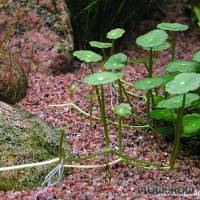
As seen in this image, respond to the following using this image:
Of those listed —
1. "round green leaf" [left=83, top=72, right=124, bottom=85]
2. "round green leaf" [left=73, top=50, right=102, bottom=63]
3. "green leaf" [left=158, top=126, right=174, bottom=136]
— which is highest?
"round green leaf" [left=83, top=72, right=124, bottom=85]

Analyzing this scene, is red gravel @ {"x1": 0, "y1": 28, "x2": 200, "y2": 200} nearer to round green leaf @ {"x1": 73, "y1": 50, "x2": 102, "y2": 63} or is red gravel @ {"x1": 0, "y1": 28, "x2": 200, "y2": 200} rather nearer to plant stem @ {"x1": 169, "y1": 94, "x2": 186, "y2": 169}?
plant stem @ {"x1": 169, "y1": 94, "x2": 186, "y2": 169}

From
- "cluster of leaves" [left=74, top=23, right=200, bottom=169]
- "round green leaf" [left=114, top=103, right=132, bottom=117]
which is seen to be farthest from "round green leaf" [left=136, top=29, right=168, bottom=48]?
"round green leaf" [left=114, top=103, right=132, bottom=117]

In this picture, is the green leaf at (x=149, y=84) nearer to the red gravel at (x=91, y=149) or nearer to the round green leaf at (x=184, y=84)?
the round green leaf at (x=184, y=84)

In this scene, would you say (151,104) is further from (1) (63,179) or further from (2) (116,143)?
(1) (63,179)

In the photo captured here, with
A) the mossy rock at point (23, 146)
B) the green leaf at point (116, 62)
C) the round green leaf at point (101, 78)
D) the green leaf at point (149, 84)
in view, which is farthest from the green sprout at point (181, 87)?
the mossy rock at point (23, 146)

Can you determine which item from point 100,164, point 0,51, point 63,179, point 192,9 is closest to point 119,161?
point 100,164

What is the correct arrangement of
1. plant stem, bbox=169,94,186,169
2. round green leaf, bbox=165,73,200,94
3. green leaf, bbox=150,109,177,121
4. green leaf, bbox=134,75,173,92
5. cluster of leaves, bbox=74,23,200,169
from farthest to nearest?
green leaf, bbox=150,109,177,121 < green leaf, bbox=134,75,173,92 < plant stem, bbox=169,94,186,169 < cluster of leaves, bbox=74,23,200,169 < round green leaf, bbox=165,73,200,94

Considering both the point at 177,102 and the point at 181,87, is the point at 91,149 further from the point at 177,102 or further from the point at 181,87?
the point at 181,87
